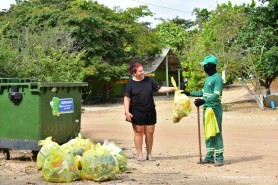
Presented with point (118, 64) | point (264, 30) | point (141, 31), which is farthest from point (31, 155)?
point (141, 31)

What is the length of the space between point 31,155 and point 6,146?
2.34 feet

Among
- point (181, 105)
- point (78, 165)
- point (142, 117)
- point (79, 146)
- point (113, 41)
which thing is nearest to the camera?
point (78, 165)

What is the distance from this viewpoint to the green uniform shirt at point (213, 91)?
758 centimetres

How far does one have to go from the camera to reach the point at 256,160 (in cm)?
824

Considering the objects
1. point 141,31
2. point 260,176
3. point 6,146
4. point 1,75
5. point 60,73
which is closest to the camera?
point 260,176

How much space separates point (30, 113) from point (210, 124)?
2.94 metres

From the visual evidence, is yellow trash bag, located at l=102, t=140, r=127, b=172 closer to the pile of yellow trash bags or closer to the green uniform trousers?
the pile of yellow trash bags

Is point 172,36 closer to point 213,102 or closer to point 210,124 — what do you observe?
point 213,102

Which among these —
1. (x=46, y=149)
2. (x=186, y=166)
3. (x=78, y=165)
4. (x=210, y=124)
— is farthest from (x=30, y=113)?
(x=210, y=124)

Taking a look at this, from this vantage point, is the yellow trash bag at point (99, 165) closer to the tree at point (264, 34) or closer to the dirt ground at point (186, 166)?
the dirt ground at point (186, 166)

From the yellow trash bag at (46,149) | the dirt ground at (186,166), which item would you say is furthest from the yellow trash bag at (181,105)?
the yellow trash bag at (46,149)

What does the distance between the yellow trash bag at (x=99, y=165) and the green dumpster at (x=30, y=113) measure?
167cm

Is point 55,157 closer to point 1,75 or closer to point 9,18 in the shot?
point 1,75

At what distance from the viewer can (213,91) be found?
771 centimetres
